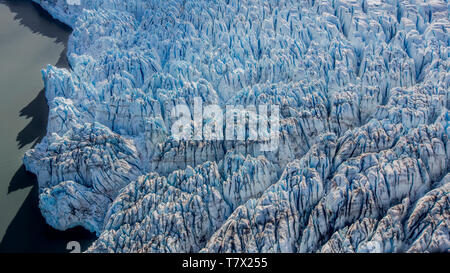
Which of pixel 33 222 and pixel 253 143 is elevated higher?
pixel 253 143

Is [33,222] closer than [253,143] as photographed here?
Yes

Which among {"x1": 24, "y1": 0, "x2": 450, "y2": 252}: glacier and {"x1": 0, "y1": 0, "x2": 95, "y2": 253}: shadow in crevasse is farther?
{"x1": 0, "y1": 0, "x2": 95, "y2": 253}: shadow in crevasse

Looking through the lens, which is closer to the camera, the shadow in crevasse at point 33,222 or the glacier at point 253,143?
the glacier at point 253,143

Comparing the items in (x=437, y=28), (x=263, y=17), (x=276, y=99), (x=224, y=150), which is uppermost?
(x=263, y=17)

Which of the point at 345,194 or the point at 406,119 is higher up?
the point at 406,119
